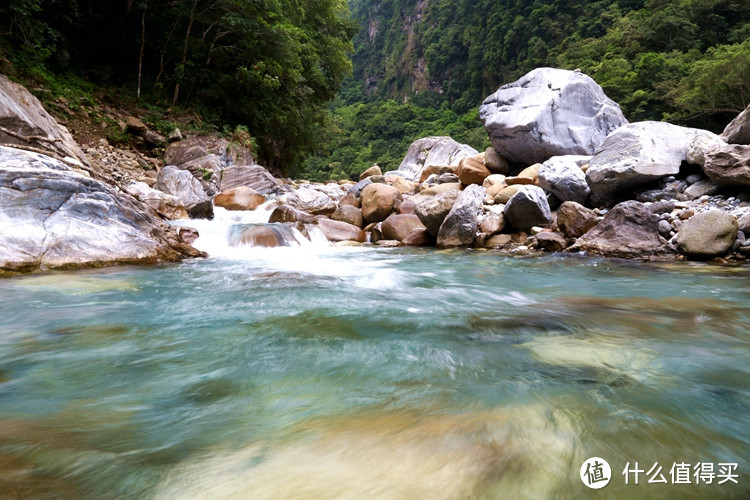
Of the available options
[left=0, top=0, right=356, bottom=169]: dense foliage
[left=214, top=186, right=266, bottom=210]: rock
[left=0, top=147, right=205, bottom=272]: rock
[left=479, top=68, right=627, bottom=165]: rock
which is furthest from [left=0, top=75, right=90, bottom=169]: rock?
[left=479, top=68, right=627, bottom=165]: rock

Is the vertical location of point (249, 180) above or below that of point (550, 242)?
above

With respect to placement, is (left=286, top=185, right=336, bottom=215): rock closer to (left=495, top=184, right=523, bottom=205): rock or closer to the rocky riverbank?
the rocky riverbank

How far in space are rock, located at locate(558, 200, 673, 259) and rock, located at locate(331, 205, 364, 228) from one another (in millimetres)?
5104

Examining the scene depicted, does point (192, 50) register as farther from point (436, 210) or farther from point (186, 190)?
point (436, 210)

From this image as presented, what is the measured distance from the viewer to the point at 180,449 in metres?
1.37

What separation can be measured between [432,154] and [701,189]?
42.0ft

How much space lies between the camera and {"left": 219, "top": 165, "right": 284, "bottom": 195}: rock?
12.0m

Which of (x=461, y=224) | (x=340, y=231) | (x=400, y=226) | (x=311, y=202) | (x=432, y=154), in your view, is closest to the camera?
(x=461, y=224)

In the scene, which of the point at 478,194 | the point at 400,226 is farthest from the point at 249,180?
the point at 478,194

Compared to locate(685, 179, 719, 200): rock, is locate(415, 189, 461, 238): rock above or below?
below

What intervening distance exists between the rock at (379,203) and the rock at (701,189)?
5.78m

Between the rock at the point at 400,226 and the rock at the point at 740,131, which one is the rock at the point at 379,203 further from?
the rock at the point at 740,131

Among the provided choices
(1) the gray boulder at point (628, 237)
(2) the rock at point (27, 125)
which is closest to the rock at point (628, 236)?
(1) the gray boulder at point (628, 237)

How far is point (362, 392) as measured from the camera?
5.96 feet
